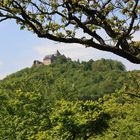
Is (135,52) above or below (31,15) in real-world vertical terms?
below

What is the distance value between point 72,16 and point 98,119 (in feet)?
102

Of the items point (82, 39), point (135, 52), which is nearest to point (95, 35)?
point (82, 39)

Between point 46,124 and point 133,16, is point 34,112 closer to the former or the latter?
point 46,124

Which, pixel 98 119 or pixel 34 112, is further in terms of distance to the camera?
pixel 34 112

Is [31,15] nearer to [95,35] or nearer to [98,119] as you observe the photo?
[95,35]

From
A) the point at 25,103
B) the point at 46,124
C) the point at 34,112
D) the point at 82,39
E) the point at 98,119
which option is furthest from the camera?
the point at 25,103

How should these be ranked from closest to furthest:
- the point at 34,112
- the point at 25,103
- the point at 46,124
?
the point at 46,124
the point at 34,112
the point at 25,103

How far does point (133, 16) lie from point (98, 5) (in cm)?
101

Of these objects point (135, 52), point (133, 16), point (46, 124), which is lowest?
point (46, 124)

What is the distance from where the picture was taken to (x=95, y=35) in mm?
12719

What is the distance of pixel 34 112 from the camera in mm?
67938

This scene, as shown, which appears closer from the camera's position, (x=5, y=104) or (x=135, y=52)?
(x=135, y=52)

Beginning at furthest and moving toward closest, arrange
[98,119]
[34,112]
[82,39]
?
[34,112], [98,119], [82,39]

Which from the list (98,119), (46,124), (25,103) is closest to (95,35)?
(98,119)
